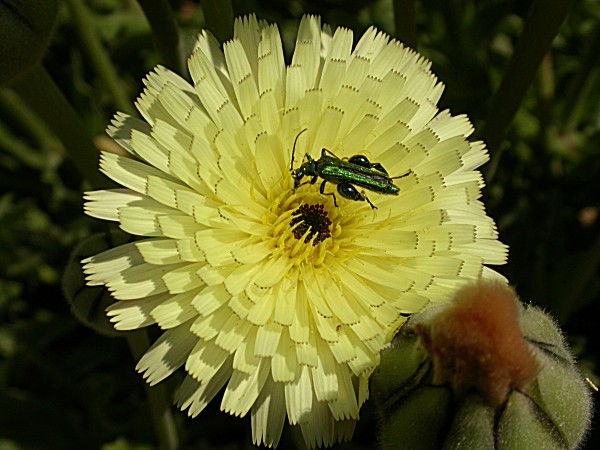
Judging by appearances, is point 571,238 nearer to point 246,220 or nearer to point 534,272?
point 534,272

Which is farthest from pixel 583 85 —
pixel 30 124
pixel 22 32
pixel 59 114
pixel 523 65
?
pixel 30 124

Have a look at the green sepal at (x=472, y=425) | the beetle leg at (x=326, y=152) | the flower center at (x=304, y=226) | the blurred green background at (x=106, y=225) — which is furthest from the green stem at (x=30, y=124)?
the green sepal at (x=472, y=425)

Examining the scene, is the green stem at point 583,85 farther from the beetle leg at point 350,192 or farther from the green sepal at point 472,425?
the green sepal at point 472,425

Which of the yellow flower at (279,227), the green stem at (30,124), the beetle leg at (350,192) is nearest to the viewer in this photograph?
the yellow flower at (279,227)

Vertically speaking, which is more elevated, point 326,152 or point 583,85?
point 326,152

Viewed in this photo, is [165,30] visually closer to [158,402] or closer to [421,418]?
[158,402]
